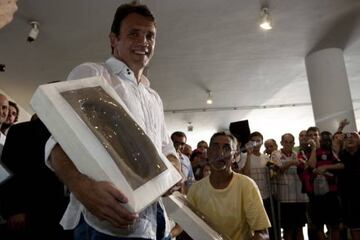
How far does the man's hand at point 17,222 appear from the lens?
2.19m

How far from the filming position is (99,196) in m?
0.71

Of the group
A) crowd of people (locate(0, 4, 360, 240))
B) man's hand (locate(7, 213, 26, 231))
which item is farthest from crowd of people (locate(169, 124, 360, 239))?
man's hand (locate(7, 213, 26, 231))

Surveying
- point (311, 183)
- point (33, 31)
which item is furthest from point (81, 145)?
point (33, 31)

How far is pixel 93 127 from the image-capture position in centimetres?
75

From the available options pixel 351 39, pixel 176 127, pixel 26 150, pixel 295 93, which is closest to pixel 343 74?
pixel 351 39

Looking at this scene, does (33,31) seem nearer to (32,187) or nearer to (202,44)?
(202,44)

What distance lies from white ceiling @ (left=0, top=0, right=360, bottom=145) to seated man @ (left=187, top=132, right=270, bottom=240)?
279cm

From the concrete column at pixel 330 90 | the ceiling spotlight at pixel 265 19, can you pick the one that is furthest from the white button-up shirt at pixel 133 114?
the concrete column at pixel 330 90

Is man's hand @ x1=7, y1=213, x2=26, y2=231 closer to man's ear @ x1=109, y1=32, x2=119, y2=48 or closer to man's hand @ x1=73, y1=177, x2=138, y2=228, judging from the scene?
man's ear @ x1=109, y1=32, x2=119, y2=48

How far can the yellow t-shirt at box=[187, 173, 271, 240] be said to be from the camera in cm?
222

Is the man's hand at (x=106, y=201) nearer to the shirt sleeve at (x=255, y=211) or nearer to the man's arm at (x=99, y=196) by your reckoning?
the man's arm at (x=99, y=196)

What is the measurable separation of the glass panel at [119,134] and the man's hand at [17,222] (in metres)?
1.66

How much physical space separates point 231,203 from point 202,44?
3939mm

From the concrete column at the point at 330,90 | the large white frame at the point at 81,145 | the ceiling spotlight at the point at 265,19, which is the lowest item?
the large white frame at the point at 81,145
